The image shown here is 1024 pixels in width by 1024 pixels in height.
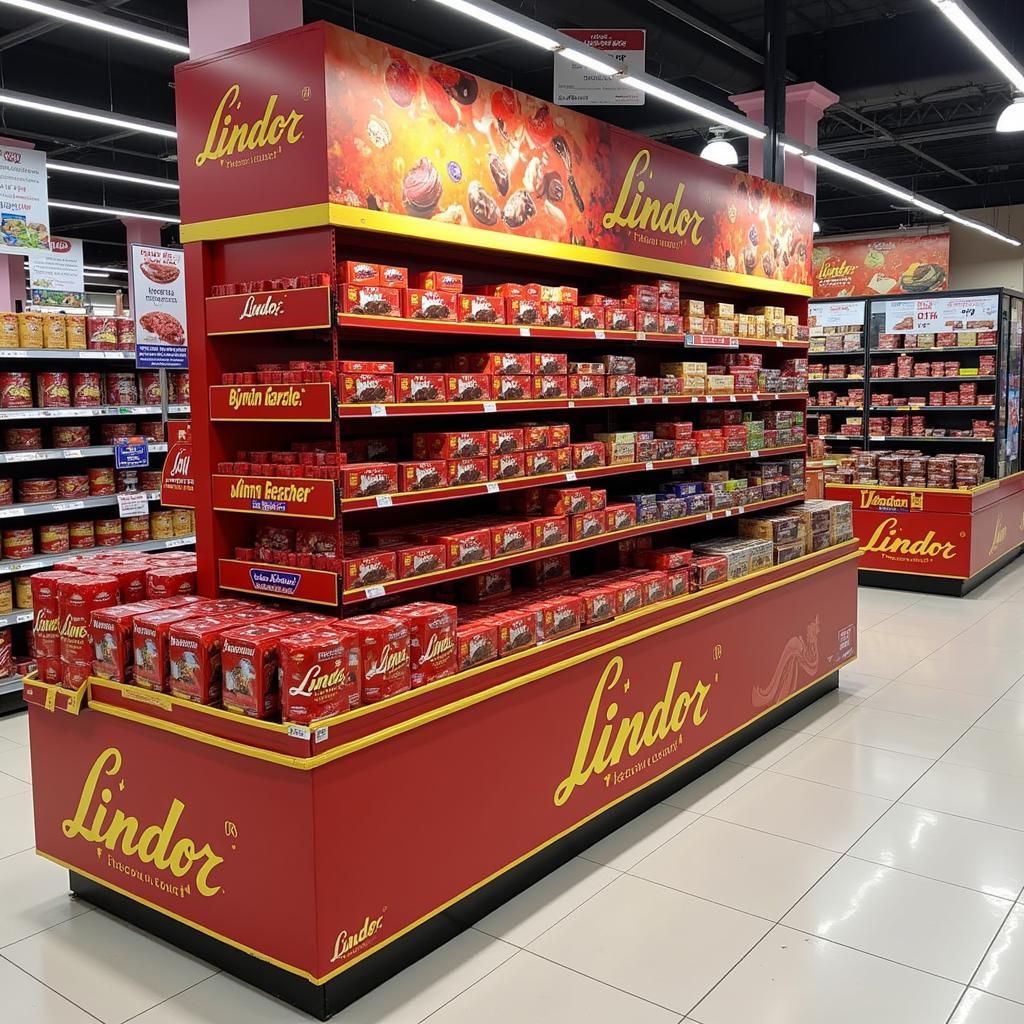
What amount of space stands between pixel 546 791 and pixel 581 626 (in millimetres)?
685

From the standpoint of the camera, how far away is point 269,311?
320 centimetres

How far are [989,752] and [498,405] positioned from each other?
3337 millimetres

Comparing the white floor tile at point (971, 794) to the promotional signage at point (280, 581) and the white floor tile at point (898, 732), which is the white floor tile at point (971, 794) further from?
the promotional signage at point (280, 581)

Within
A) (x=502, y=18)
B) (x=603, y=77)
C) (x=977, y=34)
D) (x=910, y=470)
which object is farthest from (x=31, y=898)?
(x=910, y=470)

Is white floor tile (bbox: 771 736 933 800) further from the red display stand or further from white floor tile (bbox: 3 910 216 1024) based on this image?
the red display stand

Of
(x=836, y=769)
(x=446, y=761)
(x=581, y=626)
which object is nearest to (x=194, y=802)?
(x=446, y=761)

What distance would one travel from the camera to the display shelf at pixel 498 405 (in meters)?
3.22

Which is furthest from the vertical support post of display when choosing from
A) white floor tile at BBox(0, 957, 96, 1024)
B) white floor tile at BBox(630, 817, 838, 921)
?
white floor tile at BBox(0, 957, 96, 1024)

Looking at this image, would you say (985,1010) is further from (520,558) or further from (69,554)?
(69,554)

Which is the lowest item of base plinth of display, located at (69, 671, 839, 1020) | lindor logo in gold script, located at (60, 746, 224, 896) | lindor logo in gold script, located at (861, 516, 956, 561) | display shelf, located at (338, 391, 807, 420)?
base plinth of display, located at (69, 671, 839, 1020)

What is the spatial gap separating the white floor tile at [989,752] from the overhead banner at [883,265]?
44.1 ft

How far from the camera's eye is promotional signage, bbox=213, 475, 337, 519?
124 inches

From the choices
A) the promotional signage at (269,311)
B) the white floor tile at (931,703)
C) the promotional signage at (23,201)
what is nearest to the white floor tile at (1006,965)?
the white floor tile at (931,703)

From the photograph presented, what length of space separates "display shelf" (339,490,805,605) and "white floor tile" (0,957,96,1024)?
1.48 metres
